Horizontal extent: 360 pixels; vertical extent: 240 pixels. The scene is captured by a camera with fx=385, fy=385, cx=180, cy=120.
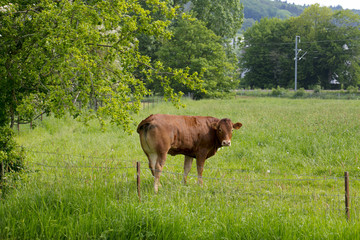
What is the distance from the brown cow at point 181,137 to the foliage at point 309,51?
6566cm

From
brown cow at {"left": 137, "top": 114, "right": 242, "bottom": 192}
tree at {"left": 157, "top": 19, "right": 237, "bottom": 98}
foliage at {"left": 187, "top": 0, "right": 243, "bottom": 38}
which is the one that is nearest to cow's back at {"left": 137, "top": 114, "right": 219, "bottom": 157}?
brown cow at {"left": 137, "top": 114, "right": 242, "bottom": 192}

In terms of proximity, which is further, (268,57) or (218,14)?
(268,57)

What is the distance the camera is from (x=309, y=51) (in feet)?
235

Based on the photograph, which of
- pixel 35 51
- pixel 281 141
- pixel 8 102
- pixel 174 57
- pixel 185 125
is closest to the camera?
pixel 35 51

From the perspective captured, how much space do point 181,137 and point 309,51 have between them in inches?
2700

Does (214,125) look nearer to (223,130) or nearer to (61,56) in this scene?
(223,130)

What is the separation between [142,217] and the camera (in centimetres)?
597

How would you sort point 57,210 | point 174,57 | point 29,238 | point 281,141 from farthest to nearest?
point 174,57, point 281,141, point 57,210, point 29,238

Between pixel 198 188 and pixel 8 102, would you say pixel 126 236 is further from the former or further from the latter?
pixel 8 102

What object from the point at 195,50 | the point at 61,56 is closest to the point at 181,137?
the point at 61,56

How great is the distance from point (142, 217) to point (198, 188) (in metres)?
2.01

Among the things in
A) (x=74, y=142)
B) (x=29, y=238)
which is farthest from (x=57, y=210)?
(x=74, y=142)

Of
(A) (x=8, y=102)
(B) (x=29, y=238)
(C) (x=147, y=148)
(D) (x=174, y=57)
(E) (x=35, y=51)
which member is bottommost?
(B) (x=29, y=238)

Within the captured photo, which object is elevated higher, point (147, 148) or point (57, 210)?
point (147, 148)
